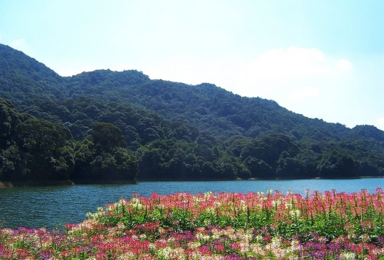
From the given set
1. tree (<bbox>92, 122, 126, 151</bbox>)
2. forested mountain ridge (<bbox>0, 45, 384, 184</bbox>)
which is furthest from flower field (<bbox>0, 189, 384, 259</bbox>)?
tree (<bbox>92, 122, 126, 151</bbox>)

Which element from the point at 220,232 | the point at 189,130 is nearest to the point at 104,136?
the point at 189,130

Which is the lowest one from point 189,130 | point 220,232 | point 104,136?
point 220,232

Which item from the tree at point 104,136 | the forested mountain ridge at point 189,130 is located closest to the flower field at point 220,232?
the forested mountain ridge at point 189,130

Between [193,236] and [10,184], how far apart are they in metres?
51.7

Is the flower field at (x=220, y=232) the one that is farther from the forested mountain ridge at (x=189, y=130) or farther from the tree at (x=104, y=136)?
the tree at (x=104, y=136)

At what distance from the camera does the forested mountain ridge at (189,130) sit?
3698 inches

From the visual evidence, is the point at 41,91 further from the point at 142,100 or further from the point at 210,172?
the point at 210,172

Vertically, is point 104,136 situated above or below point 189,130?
below

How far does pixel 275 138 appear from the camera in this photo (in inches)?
4737

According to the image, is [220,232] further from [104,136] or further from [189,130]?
[189,130]

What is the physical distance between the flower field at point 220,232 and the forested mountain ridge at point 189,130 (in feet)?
166

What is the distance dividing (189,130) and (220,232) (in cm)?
11389

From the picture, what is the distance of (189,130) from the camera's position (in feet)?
403

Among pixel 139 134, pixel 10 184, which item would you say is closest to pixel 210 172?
pixel 139 134
